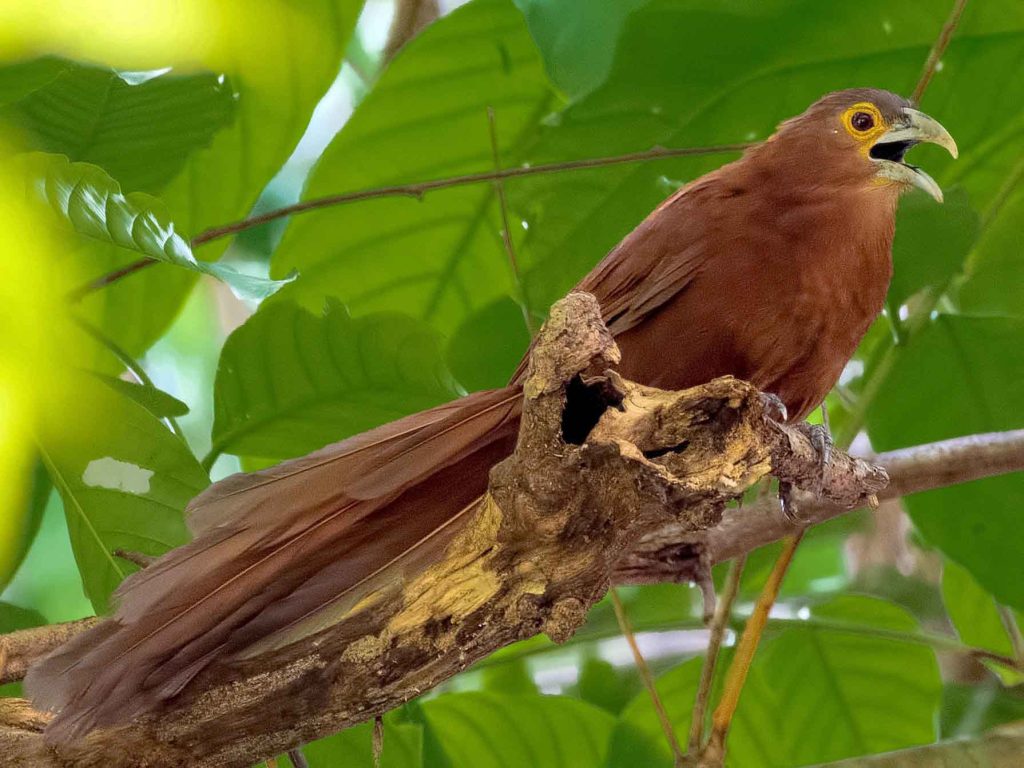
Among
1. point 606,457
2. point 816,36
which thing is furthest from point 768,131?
point 606,457

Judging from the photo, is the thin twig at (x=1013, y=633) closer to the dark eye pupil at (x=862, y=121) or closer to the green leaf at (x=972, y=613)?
the green leaf at (x=972, y=613)

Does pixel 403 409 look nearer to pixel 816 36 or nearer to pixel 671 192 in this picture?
pixel 671 192

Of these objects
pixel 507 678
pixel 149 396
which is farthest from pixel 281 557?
pixel 507 678

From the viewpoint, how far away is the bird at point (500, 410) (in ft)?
4.16

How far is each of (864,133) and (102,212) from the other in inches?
48.5

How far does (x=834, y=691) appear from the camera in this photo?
7.58 ft

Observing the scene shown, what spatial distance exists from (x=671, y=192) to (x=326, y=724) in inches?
47.1

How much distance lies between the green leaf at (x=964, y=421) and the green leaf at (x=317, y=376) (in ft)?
2.94

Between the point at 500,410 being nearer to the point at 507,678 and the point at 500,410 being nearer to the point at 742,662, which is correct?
the point at 742,662

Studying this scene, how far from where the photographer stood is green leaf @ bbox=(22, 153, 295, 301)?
1335 millimetres

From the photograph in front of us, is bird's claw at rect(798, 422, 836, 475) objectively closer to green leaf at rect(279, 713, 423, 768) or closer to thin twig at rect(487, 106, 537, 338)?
thin twig at rect(487, 106, 537, 338)

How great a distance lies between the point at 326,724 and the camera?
1309 millimetres

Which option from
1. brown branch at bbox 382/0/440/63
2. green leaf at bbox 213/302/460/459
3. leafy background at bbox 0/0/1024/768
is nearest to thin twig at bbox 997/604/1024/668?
leafy background at bbox 0/0/1024/768

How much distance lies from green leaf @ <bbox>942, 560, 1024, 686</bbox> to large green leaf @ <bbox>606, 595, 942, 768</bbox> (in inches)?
10.7
